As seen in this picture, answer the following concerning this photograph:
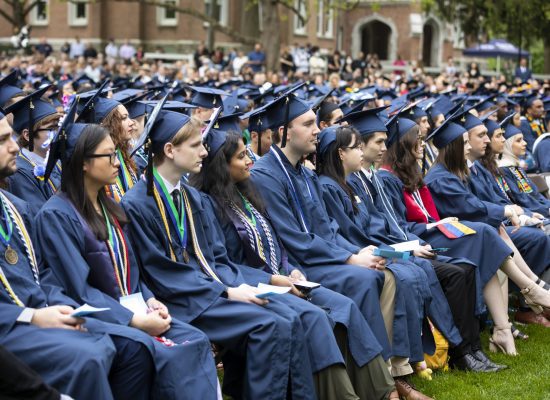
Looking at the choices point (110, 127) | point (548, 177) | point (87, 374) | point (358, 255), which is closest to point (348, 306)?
point (358, 255)

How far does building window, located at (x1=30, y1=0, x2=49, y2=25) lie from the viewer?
41856 mm

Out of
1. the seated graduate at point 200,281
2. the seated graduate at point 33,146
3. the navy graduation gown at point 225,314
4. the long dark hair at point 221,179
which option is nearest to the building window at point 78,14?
the seated graduate at point 33,146

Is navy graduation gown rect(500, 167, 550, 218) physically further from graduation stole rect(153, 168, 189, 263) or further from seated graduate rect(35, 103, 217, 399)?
seated graduate rect(35, 103, 217, 399)

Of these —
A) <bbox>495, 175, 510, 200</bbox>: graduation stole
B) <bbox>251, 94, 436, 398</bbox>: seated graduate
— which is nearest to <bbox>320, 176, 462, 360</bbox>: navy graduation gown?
<bbox>251, 94, 436, 398</bbox>: seated graduate

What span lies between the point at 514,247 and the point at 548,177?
2327 mm

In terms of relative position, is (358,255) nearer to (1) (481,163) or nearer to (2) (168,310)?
(2) (168,310)

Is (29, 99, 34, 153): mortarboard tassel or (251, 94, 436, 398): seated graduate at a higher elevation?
(29, 99, 34, 153): mortarboard tassel

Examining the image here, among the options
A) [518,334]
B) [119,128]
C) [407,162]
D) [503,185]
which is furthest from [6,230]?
[503,185]

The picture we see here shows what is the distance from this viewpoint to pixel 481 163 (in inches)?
347

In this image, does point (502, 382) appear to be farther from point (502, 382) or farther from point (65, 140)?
point (65, 140)

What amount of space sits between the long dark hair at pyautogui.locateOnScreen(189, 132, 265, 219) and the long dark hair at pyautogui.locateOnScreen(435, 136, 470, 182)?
2.68 metres

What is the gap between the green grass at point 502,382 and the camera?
5.86 m

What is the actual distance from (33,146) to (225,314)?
6.75 ft

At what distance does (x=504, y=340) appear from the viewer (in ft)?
22.4
